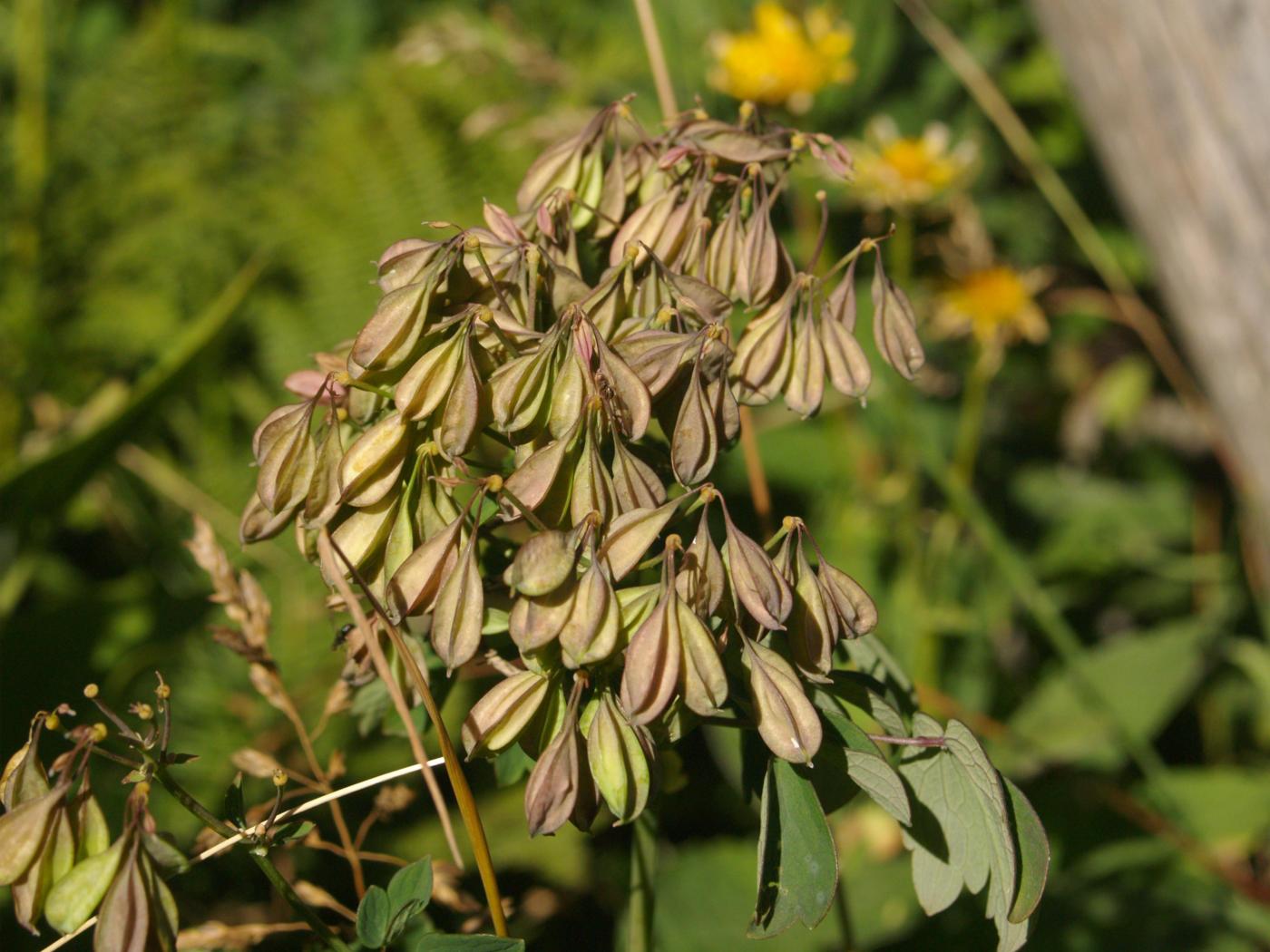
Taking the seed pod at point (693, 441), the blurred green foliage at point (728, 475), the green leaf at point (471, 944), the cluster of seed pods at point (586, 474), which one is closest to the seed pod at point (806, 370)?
the cluster of seed pods at point (586, 474)

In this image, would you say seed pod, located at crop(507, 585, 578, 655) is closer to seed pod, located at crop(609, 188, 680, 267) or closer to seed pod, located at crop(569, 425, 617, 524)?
seed pod, located at crop(569, 425, 617, 524)

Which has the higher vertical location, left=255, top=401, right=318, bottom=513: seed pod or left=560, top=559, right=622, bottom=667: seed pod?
left=255, top=401, right=318, bottom=513: seed pod

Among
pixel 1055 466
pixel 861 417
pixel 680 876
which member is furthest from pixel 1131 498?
pixel 680 876

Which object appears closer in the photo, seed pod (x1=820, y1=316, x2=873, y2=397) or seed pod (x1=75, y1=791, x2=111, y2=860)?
seed pod (x1=75, y1=791, x2=111, y2=860)

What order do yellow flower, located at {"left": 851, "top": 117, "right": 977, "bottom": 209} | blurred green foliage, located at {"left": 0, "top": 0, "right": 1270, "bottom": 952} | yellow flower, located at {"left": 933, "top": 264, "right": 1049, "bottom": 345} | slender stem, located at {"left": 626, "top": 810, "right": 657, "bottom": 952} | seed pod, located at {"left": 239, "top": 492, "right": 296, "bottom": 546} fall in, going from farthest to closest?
yellow flower, located at {"left": 933, "top": 264, "right": 1049, "bottom": 345}, yellow flower, located at {"left": 851, "top": 117, "right": 977, "bottom": 209}, blurred green foliage, located at {"left": 0, "top": 0, "right": 1270, "bottom": 952}, slender stem, located at {"left": 626, "top": 810, "right": 657, "bottom": 952}, seed pod, located at {"left": 239, "top": 492, "right": 296, "bottom": 546}

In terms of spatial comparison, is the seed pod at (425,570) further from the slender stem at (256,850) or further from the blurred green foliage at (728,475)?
the blurred green foliage at (728,475)

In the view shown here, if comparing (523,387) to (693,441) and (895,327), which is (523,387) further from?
(895,327)

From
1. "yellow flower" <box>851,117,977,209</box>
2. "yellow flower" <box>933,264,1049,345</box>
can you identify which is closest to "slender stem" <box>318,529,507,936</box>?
"yellow flower" <box>851,117,977,209</box>

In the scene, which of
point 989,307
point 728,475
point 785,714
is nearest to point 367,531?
point 785,714

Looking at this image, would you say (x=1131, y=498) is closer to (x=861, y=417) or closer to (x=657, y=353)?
(x=861, y=417)
